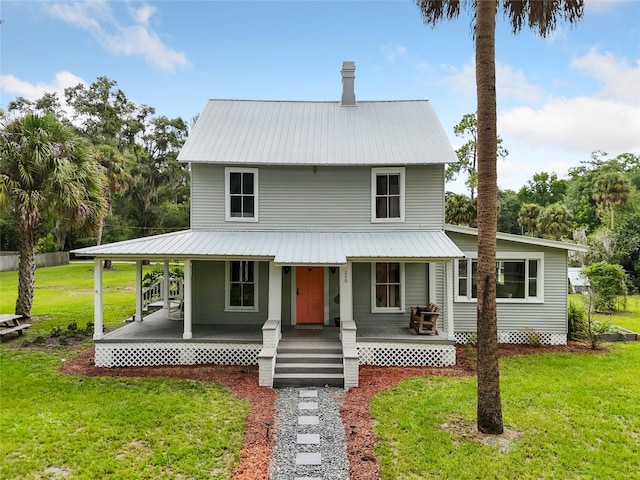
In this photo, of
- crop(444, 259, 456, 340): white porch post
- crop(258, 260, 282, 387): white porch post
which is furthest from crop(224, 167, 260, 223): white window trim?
crop(444, 259, 456, 340): white porch post

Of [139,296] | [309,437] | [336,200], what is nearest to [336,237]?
[336,200]

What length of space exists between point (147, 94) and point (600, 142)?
62.8 meters

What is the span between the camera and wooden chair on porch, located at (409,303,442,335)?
10.4m

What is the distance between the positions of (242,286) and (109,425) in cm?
588

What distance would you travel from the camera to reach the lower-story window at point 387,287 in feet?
38.6

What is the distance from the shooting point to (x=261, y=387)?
329 inches

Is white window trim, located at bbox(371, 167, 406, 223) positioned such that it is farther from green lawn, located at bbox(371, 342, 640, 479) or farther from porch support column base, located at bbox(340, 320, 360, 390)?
green lawn, located at bbox(371, 342, 640, 479)

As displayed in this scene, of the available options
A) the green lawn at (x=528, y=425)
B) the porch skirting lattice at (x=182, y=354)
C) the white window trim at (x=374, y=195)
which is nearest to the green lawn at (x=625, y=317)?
the green lawn at (x=528, y=425)

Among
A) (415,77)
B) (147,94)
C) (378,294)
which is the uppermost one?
(147,94)

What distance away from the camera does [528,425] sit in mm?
6305

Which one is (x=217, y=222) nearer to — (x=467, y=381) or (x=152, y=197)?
(x=467, y=381)

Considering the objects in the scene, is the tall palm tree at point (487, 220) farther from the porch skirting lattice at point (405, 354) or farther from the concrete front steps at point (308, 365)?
the porch skirting lattice at point (405, 354)

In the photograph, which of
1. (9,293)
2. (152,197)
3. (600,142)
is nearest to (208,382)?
(9,293)

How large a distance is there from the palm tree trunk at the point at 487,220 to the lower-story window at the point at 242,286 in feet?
24.2
